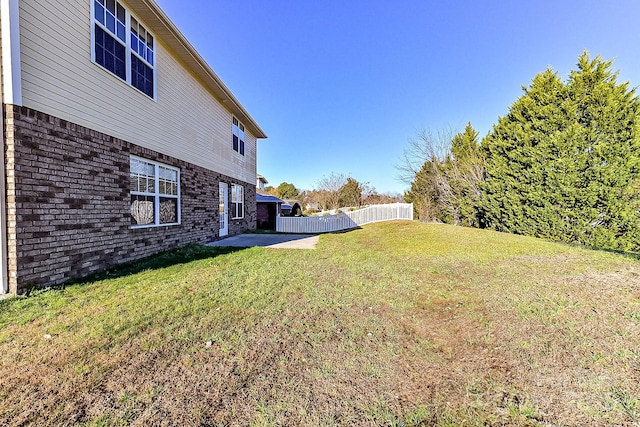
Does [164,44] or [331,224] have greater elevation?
[164,44]

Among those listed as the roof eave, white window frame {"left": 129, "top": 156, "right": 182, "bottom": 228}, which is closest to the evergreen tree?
the roof eave

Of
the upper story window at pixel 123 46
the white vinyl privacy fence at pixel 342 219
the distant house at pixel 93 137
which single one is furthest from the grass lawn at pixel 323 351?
the white vinyl privacy fence at pixel 342 219

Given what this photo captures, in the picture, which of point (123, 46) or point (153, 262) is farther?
point (153, 262)

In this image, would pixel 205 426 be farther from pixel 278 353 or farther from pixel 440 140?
pixel 440 140

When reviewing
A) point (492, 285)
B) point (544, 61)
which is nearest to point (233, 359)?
point (492, 285)

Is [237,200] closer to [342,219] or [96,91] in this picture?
[342,219]

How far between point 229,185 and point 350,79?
30.1ft

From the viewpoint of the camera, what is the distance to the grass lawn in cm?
195

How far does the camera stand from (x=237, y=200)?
45.1ft

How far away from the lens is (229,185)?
12.7 meters

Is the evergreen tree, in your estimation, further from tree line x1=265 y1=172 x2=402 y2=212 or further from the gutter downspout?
tree line x1=265 y1=172 x2=402 y2=212

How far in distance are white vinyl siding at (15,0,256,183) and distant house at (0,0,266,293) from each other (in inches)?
0.8

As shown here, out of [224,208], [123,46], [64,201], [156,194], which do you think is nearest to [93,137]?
[64,201]

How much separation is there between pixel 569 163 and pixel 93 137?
1574 cm
